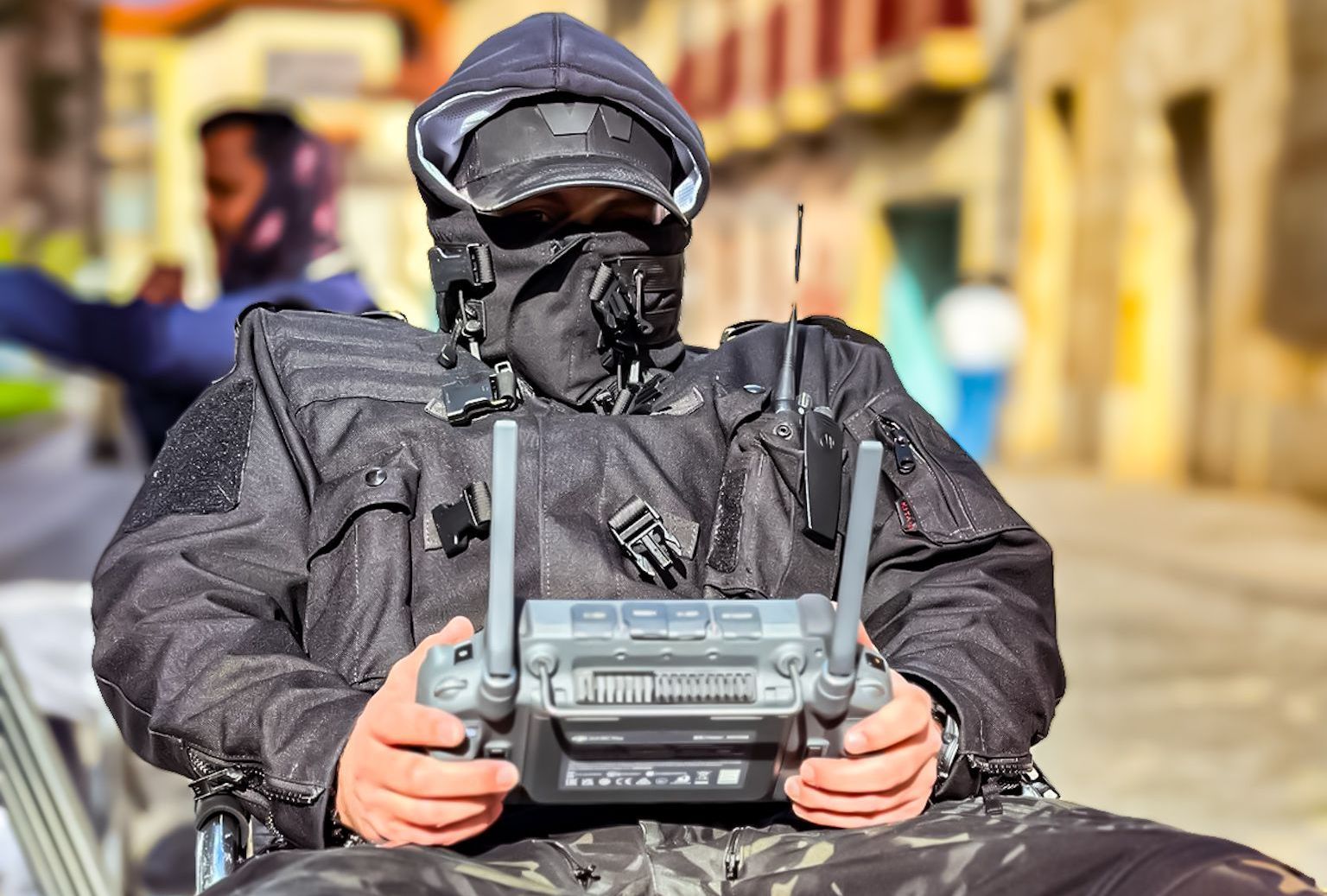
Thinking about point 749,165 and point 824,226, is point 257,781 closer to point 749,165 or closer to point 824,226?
point 824,226

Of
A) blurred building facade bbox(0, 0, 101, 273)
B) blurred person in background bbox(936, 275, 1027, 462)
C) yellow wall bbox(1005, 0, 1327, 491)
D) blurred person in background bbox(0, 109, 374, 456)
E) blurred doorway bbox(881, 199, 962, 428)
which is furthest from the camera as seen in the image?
blurred building facade bbox(0, 0, 101, 273)

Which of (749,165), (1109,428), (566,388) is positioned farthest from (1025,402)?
(566,388)

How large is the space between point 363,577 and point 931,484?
72cm

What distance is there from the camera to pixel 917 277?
16.3 metres

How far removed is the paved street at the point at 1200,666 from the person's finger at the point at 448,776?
286cm

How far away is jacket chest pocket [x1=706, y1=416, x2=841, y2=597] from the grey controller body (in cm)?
41

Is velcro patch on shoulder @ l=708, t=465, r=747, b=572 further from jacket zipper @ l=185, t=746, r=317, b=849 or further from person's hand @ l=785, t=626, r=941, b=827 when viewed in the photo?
jacket zipper @ l=185, t=746, r=317, b=849

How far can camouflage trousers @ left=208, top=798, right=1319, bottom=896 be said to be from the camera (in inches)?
60.9

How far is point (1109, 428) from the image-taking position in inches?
457

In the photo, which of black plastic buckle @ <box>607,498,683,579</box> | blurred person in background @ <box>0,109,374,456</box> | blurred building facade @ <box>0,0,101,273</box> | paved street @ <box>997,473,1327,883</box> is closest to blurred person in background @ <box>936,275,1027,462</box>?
paved street @ <box>997,473,1327,883</box>

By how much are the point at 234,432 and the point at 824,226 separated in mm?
15795

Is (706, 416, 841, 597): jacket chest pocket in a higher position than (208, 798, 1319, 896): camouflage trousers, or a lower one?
higher

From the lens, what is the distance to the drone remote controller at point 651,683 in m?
1.55

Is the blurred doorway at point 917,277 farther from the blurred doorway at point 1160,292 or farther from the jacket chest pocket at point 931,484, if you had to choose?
the jacket chest pocket at point 931,484
